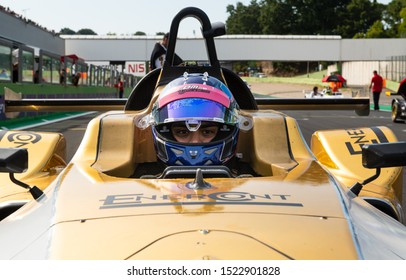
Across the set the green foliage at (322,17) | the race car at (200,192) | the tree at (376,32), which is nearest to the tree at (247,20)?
the green foliage at (322,17)

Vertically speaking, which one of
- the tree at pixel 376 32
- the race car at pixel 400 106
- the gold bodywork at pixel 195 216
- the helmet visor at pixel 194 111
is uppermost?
the tree at pixel 376 32

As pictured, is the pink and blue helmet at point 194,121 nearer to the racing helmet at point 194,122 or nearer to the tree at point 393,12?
the racing helmet at point 194,122

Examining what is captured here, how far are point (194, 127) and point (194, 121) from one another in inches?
1.3

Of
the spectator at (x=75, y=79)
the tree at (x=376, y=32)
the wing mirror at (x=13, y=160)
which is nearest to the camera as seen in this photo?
the wing mirror at (x=13, y=160)

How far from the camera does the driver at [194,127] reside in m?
3.62

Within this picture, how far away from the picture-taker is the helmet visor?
143 inches

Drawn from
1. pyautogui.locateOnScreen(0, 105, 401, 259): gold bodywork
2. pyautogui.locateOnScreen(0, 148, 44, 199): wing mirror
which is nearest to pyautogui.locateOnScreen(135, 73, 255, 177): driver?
pyautogui.locateOnScreen(0, 105, 401, 259): gold bodywork

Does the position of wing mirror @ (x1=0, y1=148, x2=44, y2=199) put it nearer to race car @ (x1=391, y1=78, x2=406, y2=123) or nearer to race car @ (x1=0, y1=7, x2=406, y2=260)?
race car @ (x1=0, y1=7, x2=406, y2=260)

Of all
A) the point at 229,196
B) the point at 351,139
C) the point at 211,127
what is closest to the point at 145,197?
the point at 229,196

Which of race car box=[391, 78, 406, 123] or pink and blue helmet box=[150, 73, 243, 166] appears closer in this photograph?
pink and blue helmet box=[150, 73, 243, 166]

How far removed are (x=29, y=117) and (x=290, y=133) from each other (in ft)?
55.6

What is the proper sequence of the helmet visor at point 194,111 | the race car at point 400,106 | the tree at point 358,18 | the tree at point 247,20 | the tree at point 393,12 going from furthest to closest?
the tree at point 247,20
the tree at point 393,12
the tree at point 358,18
the race car at point 400,106
the helmet visor at point 194,111

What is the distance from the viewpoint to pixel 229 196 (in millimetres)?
2643
